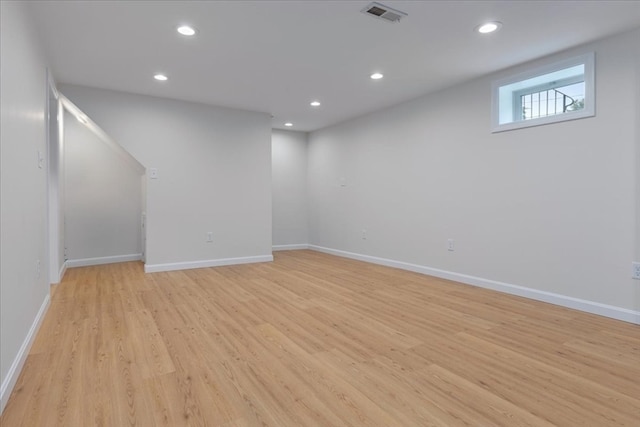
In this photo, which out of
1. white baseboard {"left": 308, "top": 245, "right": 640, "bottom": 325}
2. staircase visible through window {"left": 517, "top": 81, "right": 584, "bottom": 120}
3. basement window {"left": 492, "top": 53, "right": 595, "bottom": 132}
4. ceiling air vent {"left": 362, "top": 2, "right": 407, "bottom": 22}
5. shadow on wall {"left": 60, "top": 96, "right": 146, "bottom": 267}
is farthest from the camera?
shadow on wall {"left": 60, "top": 96, "right": 146, "bottom": 267}

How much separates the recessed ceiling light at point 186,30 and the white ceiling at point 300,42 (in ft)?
0.19

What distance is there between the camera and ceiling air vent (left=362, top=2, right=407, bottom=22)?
242cm

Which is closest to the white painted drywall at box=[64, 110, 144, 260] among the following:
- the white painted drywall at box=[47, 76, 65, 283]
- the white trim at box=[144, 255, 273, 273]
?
the white painted drywall at box=[47, 76, 65, 283]

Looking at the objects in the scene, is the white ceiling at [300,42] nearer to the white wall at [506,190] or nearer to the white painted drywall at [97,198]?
the white wall at [506,190]

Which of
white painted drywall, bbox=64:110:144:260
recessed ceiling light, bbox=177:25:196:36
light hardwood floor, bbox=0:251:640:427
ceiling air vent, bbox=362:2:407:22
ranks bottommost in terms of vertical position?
light hardwood floor, bbox=0:251:640:427

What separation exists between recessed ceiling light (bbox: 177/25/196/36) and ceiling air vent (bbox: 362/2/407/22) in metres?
1.38

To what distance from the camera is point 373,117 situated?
534 cm

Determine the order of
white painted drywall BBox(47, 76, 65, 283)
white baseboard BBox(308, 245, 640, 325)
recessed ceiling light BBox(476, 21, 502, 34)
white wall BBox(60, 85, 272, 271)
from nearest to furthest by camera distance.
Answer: recessed ceiling light BBox(476, 21, 502, 34) → white baseboard BBox(308, 245, 640, 325) → white painted drywall BBox(47, 76, 65, 283) → white wall BBox(60, 85, 272, 271)

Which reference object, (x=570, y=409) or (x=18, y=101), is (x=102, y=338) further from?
(x=570, y=409)

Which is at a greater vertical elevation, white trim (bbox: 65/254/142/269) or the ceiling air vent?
the ceiling air vent

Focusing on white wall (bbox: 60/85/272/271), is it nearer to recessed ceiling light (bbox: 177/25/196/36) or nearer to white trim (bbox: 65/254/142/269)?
white trim (bbox: 65/254/142/269)

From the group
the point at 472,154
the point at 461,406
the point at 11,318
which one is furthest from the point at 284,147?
the point at 461,406

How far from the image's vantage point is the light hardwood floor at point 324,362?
1.55m

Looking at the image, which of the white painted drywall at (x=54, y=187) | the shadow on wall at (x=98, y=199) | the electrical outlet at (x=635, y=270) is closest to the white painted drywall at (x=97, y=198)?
the shadow on wall at (x=98, y=199)
